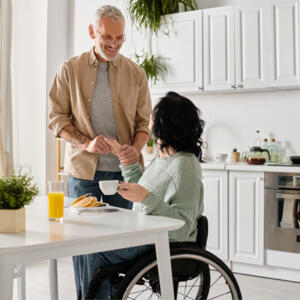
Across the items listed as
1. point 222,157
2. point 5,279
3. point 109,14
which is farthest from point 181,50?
point 5,279

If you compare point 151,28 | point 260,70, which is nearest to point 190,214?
point 260,70

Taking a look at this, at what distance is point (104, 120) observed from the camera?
7.29 feet

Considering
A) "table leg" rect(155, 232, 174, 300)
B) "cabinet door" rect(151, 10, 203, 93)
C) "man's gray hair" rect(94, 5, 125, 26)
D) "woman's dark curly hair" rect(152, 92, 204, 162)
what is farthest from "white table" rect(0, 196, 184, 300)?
"cabinet door" rect(151, 10, 203, 93)

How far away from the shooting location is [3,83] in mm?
4059

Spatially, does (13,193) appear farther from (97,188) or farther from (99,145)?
(97,188)

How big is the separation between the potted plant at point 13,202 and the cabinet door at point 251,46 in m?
2.65

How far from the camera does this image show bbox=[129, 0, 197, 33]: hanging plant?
3.97 metres

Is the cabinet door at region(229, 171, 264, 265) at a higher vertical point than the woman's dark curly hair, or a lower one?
lower

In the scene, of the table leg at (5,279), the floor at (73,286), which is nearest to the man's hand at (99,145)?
the table leg at (5,279)

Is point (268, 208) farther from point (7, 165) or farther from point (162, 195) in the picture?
point (7, 165)

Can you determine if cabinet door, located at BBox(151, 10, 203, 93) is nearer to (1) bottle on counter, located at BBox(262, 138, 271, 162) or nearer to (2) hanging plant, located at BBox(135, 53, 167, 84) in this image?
(2) hanging plant, located at BBox(135, 53, 167, 84)

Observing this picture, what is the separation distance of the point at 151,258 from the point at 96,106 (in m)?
0.99

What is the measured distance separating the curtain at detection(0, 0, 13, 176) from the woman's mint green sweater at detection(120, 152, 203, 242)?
2626 millimetres

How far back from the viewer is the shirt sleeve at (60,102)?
2.21m
